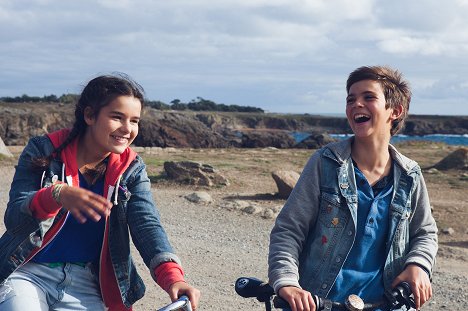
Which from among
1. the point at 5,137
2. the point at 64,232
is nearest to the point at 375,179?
the point at 64,232

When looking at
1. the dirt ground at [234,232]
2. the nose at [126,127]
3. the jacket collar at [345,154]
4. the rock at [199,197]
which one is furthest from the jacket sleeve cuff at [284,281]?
the rock at [199,197]

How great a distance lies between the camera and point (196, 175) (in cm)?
1464

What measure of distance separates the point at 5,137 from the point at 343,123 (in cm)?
7142

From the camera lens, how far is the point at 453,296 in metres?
6.98

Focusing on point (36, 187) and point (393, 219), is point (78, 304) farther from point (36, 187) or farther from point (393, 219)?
point (393, 219)

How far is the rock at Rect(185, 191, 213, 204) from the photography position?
12620 mm

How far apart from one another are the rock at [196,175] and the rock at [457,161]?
6852 mm

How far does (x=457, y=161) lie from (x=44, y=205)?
17090mm

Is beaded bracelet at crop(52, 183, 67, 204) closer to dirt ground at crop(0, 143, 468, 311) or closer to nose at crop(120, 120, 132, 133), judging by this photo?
nose at crop(120, 120, 132, 133)

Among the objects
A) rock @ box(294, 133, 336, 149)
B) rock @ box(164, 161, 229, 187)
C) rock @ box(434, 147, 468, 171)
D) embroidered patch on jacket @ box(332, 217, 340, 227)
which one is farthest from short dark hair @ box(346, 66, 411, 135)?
rock @ box(294, 133, 336, 149)

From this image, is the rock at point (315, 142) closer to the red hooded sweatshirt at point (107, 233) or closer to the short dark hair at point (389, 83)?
the short dark hair at point (389, 83)

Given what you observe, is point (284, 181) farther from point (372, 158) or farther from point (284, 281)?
point (284, 281)

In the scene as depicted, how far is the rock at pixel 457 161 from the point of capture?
60.6 ft

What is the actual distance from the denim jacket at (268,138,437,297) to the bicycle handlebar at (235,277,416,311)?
0.15 m
